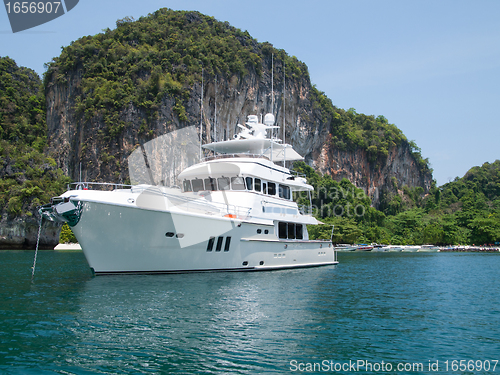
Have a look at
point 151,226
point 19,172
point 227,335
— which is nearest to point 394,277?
point 151,226

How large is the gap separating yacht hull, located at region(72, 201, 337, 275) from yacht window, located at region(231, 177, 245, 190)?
2.25 metres

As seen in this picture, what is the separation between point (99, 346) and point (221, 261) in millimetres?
10231

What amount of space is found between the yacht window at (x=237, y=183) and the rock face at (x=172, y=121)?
62.1 feet

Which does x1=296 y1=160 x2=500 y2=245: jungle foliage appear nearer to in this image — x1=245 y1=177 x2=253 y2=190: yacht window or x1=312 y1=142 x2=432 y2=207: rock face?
x1=312 y1=142 x2=432 y2=207: rock face

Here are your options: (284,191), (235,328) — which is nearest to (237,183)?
(284,191)

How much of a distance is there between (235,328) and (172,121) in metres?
47.7

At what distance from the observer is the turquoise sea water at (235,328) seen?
732 cm

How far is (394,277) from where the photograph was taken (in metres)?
21.8

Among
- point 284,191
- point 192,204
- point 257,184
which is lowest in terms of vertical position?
point 192,204

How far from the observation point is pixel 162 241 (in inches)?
636

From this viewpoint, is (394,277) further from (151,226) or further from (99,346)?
(99,346)

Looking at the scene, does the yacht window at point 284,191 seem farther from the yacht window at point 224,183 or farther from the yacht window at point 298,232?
the yacht window at point 224,183

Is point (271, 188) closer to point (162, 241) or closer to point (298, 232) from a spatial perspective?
point (298, 232)

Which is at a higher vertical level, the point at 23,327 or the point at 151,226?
the point at 151,226
